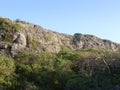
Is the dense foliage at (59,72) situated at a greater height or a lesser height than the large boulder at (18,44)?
lesser

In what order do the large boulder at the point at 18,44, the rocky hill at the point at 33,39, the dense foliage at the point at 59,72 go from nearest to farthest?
the dense foliage at the point at 59,72 < the large boulder at the point at 18,44 < the rocky hill at the point at 33,39

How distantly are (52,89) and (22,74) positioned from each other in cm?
359

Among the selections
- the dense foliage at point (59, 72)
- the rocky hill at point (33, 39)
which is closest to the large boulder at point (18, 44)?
the rocky hill at point (33, 39)

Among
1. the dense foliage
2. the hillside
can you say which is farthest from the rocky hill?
the dense foliage

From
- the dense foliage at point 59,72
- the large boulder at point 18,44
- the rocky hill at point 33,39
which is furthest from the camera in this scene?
the rocky hill at point 33,39

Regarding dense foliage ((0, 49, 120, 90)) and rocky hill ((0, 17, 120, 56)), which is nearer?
dense foliage ((0, 49, 120, 90))

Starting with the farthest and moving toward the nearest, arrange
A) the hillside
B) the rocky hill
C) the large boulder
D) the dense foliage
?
the rocky hill → the large boulder → the hillside → the dense foliage

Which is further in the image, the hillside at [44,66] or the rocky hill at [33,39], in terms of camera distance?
the rocky hill at [33,39]

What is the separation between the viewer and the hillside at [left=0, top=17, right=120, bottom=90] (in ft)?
113

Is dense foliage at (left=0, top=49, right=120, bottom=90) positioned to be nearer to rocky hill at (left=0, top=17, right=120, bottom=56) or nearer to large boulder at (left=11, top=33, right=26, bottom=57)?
large boulder at (left=11, top=33, right=26, bottom=57)

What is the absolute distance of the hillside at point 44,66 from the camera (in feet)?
113

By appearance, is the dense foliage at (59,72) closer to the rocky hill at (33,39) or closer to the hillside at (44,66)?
the hillside at (44,66)

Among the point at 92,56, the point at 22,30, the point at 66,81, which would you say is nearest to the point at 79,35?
the point at 22,30

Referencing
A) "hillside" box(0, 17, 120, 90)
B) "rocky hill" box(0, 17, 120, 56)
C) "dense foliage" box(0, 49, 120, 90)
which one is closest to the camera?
"dense foliage" box(0, 49, 120, 90)
